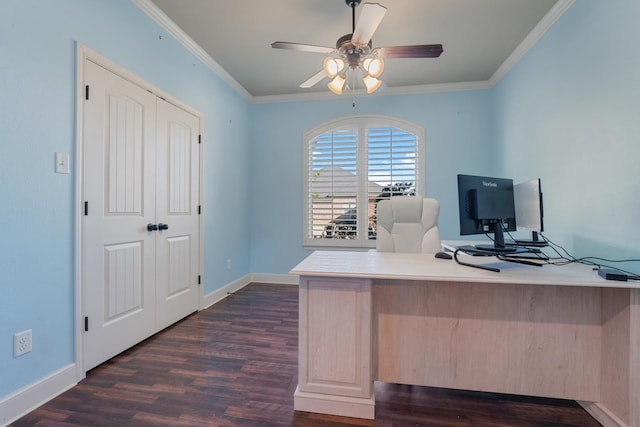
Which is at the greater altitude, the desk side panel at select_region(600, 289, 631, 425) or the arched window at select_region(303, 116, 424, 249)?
the arched window at select_region(303, 116, 424, 249)

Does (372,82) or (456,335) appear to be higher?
(372,82)

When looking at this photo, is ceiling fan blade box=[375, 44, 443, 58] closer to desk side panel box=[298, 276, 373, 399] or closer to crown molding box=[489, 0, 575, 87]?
crown molding box=[489, 0, 575, 87]

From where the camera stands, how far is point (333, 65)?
7.59ft

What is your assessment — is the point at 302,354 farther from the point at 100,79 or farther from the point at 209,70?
the point at 209,70

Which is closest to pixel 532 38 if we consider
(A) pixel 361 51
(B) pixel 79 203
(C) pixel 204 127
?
(A) pixel 361 51

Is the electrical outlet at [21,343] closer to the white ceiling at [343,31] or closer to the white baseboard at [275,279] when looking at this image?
the white ceiling at [343,31]

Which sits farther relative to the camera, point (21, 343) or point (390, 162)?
point (390, 162)

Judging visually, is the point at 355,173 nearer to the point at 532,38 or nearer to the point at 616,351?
the point at 532,38

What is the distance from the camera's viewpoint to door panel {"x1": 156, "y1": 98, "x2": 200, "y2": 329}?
275cm

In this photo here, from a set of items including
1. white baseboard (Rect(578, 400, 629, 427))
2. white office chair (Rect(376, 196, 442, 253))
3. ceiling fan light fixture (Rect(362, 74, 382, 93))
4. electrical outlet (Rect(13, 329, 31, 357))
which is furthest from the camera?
white office chair (Rect(376, 196, 442, 253))

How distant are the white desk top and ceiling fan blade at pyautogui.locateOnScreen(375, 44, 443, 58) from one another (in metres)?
1.47

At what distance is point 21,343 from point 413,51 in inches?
119

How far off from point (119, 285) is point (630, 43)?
3.68 m

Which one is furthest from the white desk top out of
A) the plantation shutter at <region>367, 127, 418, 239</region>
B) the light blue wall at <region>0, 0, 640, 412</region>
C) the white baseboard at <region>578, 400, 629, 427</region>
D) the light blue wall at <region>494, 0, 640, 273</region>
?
the plantation shutter at <region>367, 127, 418, 239</region>
